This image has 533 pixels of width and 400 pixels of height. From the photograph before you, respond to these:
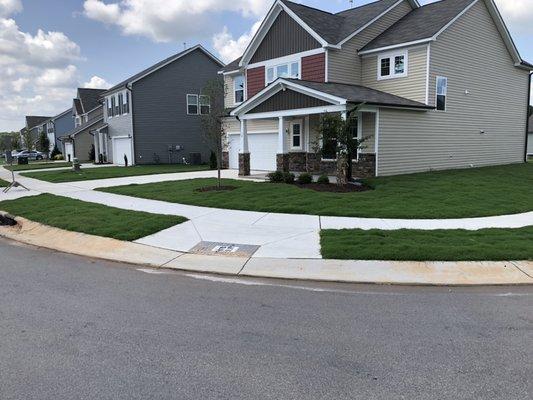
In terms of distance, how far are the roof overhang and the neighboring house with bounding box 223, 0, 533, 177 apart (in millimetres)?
54

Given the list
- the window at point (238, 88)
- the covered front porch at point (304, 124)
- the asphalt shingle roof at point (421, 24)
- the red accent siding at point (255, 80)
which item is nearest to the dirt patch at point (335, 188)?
the covered front porch at point (304, 124)

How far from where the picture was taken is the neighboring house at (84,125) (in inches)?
1848

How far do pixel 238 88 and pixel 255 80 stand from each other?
8.92ft

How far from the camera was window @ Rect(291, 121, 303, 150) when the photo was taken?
23.2 m

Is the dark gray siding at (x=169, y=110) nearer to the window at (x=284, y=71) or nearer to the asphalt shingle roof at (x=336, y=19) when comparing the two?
the window at (x=284, y=71)

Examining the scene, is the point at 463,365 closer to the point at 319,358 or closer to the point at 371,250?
the point at 319,358

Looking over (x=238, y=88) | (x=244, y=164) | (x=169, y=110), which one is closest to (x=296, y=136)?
(x=244, y=164)

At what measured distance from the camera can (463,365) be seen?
13.2 feet

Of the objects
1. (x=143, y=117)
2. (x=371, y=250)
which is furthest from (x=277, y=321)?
(x=143, y=117)

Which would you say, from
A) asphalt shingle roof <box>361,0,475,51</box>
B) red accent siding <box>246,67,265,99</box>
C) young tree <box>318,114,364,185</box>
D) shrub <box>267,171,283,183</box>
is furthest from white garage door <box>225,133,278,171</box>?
young tree <box>318,114,364,185</box>

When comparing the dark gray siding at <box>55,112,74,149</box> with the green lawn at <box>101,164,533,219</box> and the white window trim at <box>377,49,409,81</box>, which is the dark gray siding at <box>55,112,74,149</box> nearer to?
the green lawn at <box>101,164,533,219</box>

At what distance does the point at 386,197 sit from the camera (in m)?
13.4

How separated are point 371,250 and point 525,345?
3486 mm

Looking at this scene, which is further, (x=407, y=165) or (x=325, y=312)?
(x=407, y=165)
